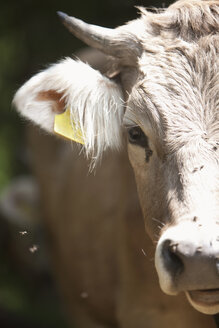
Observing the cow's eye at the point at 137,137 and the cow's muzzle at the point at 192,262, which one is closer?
the cow's muzzle at the point at 192,262

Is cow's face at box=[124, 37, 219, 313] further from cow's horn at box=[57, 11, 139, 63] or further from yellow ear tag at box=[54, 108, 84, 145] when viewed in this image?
yellow ear tag at box=[54, 108, 84, 145]

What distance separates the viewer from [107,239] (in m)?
5.62

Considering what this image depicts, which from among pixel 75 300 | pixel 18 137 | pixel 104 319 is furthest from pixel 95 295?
pixel 18 137

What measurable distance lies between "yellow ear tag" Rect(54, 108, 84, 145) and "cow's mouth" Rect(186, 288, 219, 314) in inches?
47.9

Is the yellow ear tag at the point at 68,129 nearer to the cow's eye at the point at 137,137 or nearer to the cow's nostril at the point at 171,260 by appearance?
the cow's eye at the point at 137,137

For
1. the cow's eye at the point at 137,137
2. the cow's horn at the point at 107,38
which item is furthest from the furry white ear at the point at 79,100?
the cow's eye at the point at 137,137

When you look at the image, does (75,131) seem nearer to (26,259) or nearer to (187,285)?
(187,285)

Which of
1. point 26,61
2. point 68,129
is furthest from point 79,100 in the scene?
point 26,61

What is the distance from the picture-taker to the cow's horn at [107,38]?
4016 mm

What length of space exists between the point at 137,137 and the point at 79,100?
0.49 m

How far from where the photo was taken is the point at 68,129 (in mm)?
4086

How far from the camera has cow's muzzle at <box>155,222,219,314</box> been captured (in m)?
2.99

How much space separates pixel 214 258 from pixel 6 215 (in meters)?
5.65

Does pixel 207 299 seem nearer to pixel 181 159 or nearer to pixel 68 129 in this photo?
pixel 181 159
